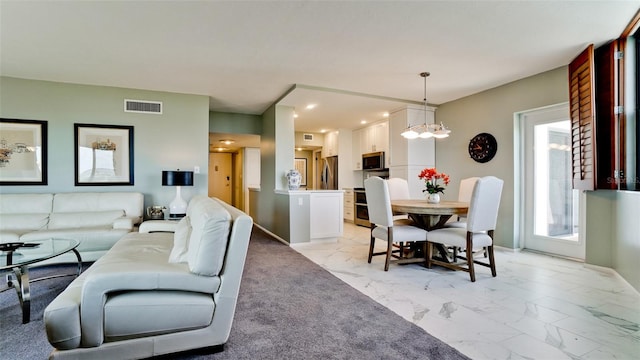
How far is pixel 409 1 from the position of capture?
229 centimetres

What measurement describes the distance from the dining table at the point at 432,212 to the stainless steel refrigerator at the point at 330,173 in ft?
11.4

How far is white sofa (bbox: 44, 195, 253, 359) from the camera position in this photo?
1475 mm

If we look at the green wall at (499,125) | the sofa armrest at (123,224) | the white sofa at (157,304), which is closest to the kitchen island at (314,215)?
the green wall at (499,125)

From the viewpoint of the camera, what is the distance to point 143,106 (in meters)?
4.51

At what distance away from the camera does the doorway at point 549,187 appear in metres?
3.79

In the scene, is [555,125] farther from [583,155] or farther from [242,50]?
[242,50]

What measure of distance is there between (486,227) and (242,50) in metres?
3.10

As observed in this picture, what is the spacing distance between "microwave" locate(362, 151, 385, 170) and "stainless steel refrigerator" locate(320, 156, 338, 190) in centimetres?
77

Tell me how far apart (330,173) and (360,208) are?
4.01 feet

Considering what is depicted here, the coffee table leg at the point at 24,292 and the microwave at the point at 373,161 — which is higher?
the microwave at the point at 373,161

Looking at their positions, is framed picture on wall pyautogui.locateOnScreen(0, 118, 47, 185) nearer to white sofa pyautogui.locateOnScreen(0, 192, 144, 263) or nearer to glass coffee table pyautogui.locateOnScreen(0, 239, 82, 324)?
white sofa pyautogui.locateOnScreen(0, 192, 144, 263)

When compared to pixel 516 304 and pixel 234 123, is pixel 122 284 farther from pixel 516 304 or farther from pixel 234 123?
pixel 234 123

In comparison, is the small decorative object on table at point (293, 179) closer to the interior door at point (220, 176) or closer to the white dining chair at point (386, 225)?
the white dining chair at point (386, 225)

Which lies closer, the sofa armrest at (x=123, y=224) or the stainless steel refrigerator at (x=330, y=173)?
the sofa armrest at (x=123, y=224)
